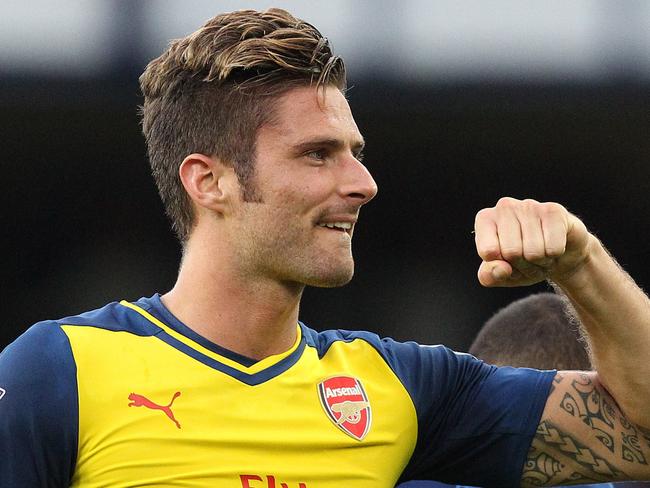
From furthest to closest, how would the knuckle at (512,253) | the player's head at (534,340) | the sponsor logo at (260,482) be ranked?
the player's head at (534,340) < the sponsor logo at (260,482) < the knuckle at (512,253)

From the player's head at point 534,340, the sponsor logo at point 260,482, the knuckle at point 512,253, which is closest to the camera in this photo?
the knuckle at point 512,253

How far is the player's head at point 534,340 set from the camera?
402 centimetres

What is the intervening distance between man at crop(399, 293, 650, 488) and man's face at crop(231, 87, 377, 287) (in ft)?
3.83

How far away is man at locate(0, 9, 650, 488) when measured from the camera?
112 inches

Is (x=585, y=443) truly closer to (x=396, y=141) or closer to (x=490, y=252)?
(x=490, y=252)

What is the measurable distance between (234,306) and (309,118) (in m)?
0.50

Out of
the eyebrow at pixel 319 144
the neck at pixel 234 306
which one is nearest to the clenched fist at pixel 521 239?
the eyebrow at pixel 319 144

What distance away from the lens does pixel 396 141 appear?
10.6 metres

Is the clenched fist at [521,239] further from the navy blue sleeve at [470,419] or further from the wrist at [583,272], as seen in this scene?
the navy blue sleeve at [470,419]

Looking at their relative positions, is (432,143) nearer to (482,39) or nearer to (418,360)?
(482,39)

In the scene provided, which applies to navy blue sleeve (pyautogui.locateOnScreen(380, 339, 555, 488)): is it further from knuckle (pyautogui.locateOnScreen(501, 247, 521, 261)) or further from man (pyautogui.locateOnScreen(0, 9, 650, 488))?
knuckle (pyautogui.locateOnScreen(501, 247, 521, 261))

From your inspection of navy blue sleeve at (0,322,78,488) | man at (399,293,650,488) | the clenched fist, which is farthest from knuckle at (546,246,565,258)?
man at (399,293,650,488)

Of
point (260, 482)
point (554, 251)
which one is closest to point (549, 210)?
point (554, 251)

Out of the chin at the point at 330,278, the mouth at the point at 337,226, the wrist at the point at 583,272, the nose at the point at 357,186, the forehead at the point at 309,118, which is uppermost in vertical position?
the forehead at the point at 309,118
